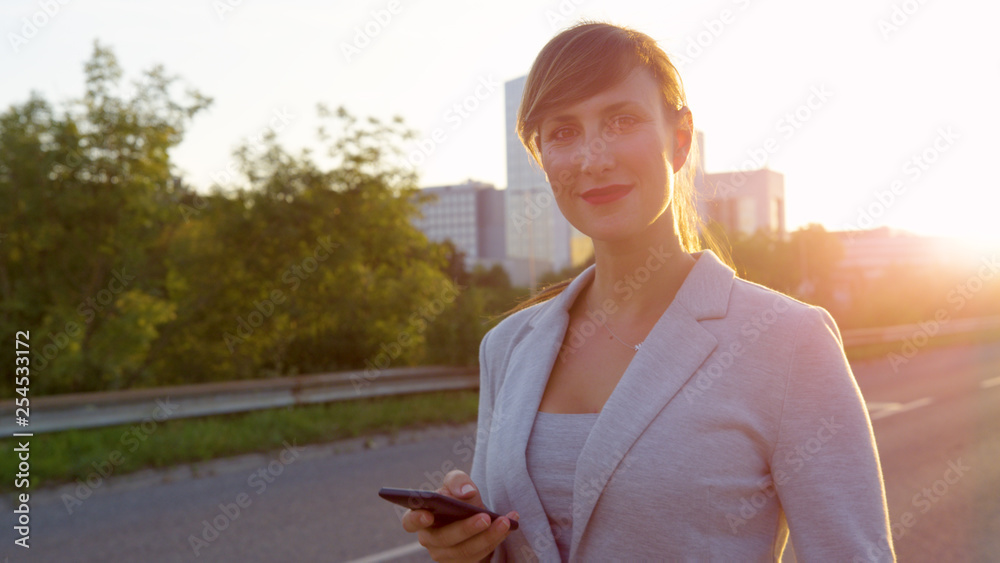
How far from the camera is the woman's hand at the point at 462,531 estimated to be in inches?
58.6

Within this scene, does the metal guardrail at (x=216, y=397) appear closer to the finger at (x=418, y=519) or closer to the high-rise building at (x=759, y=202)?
the finger at (x=418, y=519)

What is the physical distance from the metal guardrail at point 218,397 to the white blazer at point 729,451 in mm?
6842

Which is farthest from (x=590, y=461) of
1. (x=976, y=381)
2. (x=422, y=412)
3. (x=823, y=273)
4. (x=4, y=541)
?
(x=823, y=273)

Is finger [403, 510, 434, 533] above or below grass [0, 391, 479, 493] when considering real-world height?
above

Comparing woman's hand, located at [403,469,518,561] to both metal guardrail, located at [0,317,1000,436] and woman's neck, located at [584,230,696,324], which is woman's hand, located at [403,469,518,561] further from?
metal guardrail, located at [0,317,1000,436]

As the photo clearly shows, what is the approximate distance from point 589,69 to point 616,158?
21cm

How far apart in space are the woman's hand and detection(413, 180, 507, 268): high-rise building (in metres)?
142

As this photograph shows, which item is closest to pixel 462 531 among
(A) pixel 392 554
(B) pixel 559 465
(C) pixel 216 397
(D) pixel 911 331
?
(B) pixel 559 465

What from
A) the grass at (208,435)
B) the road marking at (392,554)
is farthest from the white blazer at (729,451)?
the grass at (208,435)

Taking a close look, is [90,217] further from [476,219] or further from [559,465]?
[476,219]

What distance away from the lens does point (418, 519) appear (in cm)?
150

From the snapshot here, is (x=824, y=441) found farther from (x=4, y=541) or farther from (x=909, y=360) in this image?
(x=909, y=360)

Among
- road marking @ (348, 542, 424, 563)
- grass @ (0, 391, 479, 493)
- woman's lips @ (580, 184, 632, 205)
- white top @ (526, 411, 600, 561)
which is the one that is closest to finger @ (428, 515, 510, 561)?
white top @ (526, 411, 600, 561)

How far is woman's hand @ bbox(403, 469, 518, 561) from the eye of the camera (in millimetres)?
1488
